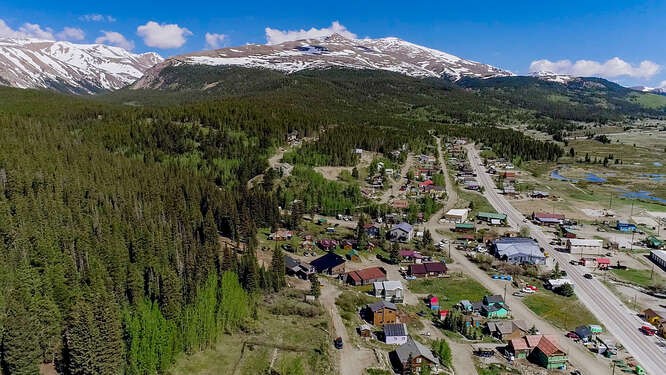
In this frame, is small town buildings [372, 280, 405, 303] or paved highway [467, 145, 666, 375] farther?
small town buildings [372, 280, 405, 303]

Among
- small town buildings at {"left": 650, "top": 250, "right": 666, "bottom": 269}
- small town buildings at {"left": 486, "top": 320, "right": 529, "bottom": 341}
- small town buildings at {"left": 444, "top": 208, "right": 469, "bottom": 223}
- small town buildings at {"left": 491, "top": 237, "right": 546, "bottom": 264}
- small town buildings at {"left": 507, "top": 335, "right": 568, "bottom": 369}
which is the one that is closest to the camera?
small town buildings at {"left": 507, "top": 335, "right": 568, "bottom": 369}

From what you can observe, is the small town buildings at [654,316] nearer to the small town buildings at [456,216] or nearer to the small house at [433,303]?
the small house at [433,303]

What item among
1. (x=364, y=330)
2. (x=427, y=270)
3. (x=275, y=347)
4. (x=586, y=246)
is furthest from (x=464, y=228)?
(x=275, y=347)

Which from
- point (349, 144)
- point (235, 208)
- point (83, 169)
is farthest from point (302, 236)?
point (349, 144)

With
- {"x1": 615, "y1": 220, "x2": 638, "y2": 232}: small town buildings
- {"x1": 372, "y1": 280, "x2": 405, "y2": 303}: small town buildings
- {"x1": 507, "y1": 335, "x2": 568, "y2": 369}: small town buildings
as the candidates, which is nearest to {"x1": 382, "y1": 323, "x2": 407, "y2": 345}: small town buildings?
{"x1": 372, "y1": 280, "x2": 405, "y2": 303}: small town buildings

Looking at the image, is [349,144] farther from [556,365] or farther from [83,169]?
[556,365]

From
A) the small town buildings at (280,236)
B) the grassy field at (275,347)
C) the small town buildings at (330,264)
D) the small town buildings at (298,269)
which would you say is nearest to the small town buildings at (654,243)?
the small town buildings at (330,264)

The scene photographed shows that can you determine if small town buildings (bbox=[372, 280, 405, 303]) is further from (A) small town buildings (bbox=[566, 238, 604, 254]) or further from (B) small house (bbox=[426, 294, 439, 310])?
(A) small town buildings (bbox=[566, 238, 604, 254])
